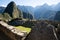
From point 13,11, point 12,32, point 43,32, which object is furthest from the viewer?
point 13,11

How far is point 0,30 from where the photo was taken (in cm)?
639

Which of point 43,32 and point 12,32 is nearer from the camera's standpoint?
point 43,32

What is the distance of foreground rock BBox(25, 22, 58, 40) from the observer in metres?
5.54

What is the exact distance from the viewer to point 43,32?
563 cm

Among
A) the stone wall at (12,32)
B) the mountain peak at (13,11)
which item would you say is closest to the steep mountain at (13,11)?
the mountain peak at (13,11)

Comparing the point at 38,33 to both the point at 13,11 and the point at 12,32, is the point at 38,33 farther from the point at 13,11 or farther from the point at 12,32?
the point at 13,11

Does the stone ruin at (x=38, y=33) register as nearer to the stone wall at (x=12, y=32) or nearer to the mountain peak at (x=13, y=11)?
the stone wall at (x=12, y=32)

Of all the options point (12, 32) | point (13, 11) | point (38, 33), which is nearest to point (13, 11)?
point (13, 11)

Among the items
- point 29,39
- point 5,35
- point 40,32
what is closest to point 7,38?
point 5,35

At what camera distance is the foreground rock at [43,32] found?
554 cm

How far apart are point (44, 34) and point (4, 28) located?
146cm

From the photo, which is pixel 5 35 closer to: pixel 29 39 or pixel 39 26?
pixel 29 39

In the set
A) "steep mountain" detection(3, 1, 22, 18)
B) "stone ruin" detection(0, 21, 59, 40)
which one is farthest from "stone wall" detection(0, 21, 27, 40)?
"steep mountain" detection(3, 1, 22, 18)

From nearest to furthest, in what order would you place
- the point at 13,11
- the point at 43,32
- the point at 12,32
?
the point at 43,32, the point at 12,32, the point at 13,11
